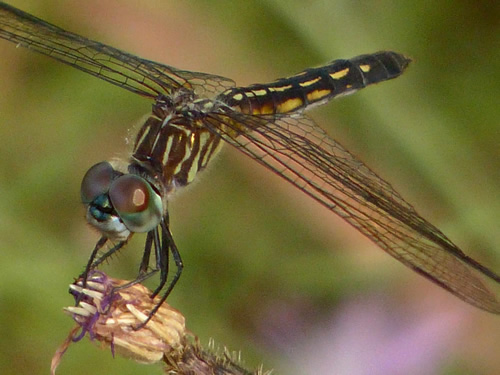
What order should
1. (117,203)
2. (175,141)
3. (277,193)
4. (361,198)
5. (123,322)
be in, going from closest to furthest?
(123,322)
(117,203)
(361,198)
(175,141)
(277,193)

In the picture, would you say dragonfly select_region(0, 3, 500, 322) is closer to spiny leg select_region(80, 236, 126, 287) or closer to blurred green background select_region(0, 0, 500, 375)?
spiny leg select_region(80, 236, 126, 287)

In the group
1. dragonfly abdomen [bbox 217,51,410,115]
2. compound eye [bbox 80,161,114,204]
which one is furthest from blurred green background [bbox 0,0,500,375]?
compound eye [bbox 80,161,114,204]

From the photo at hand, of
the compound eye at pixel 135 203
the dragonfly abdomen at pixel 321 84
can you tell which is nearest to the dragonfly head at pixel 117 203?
the compound eye at pixel 135 203

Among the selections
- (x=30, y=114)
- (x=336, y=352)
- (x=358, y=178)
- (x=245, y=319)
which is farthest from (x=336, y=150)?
(x=30, y=114)

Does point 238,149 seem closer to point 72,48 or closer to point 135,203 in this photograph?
point 135,203

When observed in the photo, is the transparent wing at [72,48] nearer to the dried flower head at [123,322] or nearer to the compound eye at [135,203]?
the compound eye at [135,203]

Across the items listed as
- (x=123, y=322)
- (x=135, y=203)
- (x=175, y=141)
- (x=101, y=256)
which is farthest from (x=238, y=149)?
(x=123, y=322)

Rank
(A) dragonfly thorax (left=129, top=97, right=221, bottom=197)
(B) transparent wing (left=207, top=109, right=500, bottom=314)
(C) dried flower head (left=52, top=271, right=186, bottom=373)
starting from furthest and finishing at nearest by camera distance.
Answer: (A) dragonfly thorax (left=129, top=97, right=221, bottom=197)
(B) transparent wing (left=207, top=109, right=500, bottom=314)
(C) dried flower head (left=52, top=271, right=186, bottom=373)
